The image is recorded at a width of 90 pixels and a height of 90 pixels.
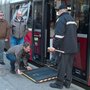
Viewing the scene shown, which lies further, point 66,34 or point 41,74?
point 41,74

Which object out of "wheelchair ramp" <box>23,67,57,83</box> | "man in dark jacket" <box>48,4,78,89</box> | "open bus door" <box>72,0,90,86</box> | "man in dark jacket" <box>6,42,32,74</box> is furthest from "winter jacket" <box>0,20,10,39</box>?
"man in dark jacket" <box>48,4,78,89</box>

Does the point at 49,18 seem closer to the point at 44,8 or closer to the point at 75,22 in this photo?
the point at 44,8

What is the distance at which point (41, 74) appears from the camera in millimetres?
9312

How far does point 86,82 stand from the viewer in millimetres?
8102

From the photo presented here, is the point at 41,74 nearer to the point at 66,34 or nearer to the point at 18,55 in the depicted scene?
the point at 18,55

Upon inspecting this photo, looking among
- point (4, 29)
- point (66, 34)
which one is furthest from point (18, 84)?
point (4, 29)

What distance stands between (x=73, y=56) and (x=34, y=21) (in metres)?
3.30

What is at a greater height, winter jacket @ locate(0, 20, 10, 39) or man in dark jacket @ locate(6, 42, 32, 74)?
winter jacket @ locate(0, 20, 10, 39)

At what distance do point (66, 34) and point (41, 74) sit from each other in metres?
1.89

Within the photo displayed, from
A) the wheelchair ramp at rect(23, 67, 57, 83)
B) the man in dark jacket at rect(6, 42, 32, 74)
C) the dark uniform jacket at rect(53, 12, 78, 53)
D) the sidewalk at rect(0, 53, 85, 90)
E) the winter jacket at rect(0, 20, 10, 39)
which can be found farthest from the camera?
the winter jacket at rect(0, 20, 10, 39)

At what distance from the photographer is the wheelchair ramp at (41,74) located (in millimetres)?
8914

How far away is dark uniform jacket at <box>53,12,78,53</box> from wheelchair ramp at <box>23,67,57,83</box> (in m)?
1.31

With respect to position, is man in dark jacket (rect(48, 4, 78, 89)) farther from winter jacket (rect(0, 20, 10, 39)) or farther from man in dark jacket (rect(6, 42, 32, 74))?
winter jacket (rect(0, 20, 10, 39))

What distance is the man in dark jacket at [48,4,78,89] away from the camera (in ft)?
25.5
